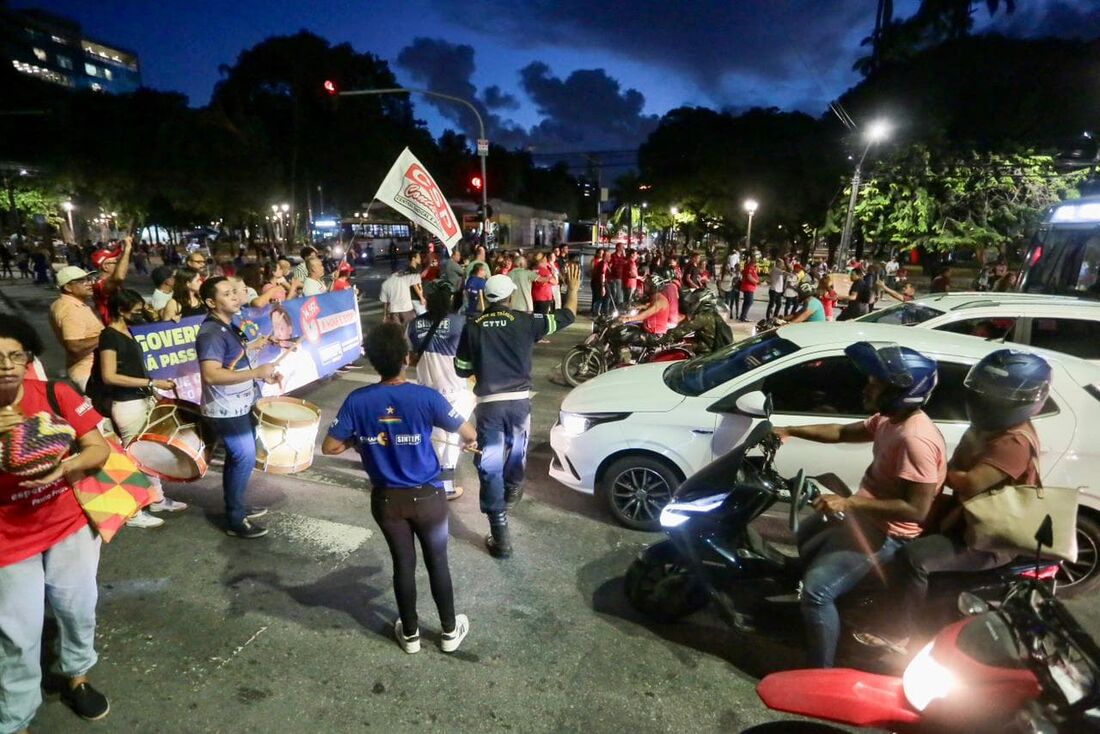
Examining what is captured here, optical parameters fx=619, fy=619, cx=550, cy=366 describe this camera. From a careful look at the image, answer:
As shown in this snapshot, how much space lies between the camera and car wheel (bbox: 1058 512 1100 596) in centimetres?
382

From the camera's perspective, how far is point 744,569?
10.8 ft

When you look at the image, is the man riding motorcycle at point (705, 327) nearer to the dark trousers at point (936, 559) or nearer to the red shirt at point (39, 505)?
the dark trousers at point (936, 559)

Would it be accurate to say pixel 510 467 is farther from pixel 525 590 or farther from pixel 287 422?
pixel 287 422

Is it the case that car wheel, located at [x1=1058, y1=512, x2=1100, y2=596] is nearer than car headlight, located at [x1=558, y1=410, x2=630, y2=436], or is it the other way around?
car wheel, located at [x1=1058, y1=512, x2=1100, y2=596]

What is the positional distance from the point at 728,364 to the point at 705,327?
127 inches

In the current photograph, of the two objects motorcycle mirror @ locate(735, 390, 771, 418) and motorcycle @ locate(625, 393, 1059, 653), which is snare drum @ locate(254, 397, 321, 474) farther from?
motorcycle mirror @ locate(735, 390, 771, 418)

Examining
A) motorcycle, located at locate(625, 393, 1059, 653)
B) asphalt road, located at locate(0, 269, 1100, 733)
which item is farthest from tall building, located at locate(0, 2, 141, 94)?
motorcycle, located at locate(625, 393, 1059, 653)

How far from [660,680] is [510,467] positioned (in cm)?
193

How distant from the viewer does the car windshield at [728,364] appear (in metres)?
4.54

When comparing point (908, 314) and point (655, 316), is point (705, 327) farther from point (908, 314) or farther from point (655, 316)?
point (908, 314)

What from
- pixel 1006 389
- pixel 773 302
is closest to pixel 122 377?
pixel 1006 389

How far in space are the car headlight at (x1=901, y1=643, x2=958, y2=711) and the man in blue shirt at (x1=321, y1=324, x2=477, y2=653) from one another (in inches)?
79.5

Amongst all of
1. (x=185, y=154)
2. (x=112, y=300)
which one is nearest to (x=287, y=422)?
(x=112, y=300)

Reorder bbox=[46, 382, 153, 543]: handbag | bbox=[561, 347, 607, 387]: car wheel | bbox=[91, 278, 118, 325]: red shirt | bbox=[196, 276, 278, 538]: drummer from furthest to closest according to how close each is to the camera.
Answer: bbox=[561, 347, 607, 387]: car wheel → bbox=[91, 278, 118, 325]: red shirt → bbox=[196, 276, 278, 538]: drummer → bbox=[46, 382, 153, 543]: handbag
